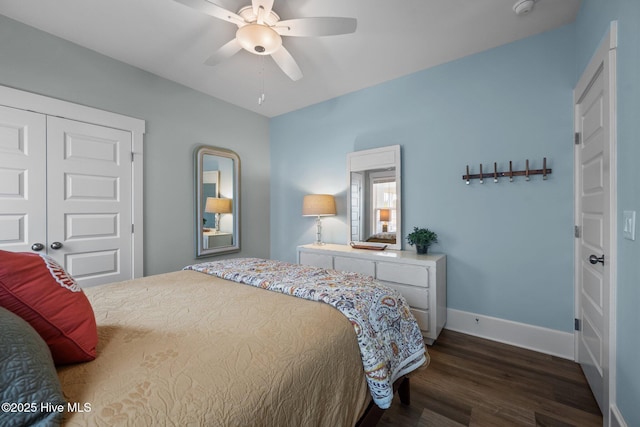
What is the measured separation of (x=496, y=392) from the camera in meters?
1.80

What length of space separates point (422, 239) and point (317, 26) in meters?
2.04

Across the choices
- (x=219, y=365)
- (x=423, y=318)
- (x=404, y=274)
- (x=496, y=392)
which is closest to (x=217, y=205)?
(x=404, y=274)

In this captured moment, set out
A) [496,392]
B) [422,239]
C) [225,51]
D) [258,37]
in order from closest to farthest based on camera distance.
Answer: [496,392], [258,37], [225,51], [422,239]

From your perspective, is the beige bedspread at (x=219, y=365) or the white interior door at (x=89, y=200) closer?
the beige bedspread at (x=219, y=365)

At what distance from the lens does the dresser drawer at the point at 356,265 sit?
2760 millimetres

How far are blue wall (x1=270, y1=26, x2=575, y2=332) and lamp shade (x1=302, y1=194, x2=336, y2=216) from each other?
0.76 meters

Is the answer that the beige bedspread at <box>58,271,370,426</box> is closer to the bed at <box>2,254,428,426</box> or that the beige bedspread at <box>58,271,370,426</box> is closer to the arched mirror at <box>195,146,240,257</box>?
the bed at <box>2,254,428,426</box>

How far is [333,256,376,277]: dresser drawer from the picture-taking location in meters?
2.76

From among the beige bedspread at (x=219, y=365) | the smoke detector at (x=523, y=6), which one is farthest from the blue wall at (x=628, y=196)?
the beige bedspread at (x=219, y=365)

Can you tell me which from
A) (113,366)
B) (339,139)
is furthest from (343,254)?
(113,366)

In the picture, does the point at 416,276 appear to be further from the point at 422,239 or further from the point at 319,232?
the point at 319,232

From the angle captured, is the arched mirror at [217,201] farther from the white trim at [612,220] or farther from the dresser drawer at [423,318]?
the white trim at [612,220]

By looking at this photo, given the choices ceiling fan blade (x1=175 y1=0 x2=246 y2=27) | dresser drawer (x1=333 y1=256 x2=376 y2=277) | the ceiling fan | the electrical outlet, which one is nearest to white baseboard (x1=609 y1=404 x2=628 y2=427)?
the electrical outlet

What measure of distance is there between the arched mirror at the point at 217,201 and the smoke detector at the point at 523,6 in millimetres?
3159
